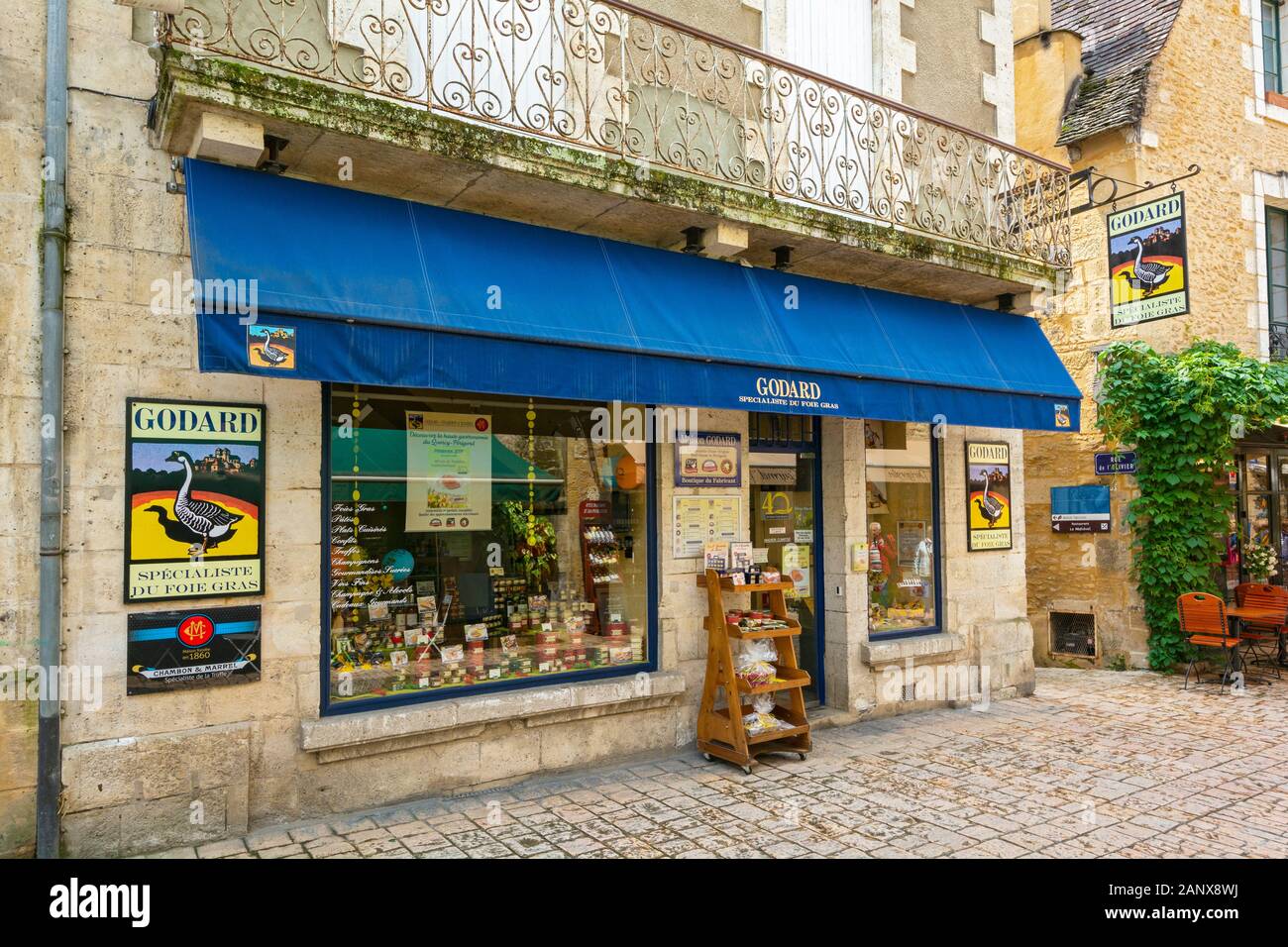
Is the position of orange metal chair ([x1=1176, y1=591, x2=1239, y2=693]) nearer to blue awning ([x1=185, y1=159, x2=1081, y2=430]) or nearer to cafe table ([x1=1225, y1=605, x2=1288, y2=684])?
cafe table ([x1=1225, y1=605, x2=1288, y2=684])

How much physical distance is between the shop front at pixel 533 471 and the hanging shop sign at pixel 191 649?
96 mm

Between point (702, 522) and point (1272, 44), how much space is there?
11.5 m

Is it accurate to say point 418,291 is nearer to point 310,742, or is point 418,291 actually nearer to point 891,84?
point 310,742

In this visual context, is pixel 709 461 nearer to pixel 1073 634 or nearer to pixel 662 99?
pixel 662 99

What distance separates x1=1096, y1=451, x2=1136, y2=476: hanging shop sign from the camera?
10.6m

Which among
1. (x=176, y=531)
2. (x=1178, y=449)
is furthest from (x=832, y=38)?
(x=176, y=531)

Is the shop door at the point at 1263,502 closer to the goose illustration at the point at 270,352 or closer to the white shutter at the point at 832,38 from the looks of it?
the white shutter at the point at 832,38

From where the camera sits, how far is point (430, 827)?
4.90m

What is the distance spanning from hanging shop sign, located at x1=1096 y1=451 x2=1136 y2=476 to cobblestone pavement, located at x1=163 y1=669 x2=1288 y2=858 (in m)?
4.05

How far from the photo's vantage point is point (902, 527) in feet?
27.1

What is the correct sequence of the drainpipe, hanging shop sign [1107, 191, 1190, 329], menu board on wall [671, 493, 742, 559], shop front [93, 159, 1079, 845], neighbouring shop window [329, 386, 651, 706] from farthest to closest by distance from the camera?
hanging shop sign [1107, 191, 1190, 329] → menu board on wall [671, 493, 742, 559] → neighbouring shop window [329, 386, 651, 706] → shop front [93, 159, 1079, 845] → the drainpipe

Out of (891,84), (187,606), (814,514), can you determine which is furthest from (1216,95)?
(187,606)

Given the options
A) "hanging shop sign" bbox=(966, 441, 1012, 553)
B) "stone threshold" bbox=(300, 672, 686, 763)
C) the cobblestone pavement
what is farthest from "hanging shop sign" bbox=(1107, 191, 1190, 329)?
"stone threshold" bbox=(300, 672, 686, 763)

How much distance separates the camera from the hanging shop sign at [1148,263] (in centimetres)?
898
